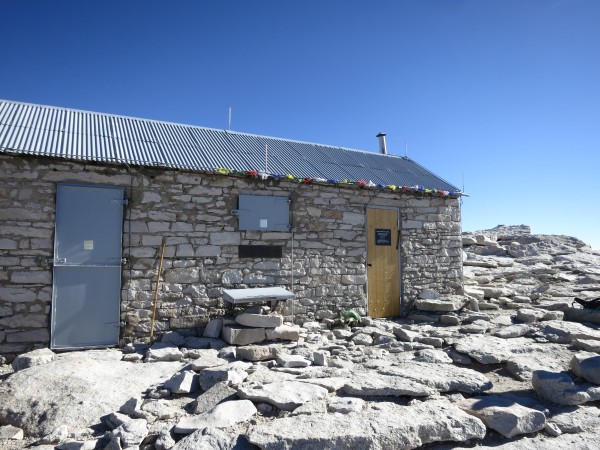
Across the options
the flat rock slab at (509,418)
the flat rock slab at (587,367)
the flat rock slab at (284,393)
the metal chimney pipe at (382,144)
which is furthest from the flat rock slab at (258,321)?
the metal chimney pipe at (382,144)

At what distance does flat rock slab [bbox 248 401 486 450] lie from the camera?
319 centimetres

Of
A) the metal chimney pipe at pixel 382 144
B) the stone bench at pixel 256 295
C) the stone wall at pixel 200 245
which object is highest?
the metal chimney pipe at pixel 382 144

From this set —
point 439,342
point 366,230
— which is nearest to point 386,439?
point 439,342

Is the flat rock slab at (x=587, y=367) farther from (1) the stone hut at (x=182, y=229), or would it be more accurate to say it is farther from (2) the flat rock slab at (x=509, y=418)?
(1) the stone hut at (x=182, y=229)

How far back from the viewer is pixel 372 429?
3346 millimetres

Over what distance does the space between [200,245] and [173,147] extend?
6.60 ft

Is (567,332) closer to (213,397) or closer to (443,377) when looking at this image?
(443,377)

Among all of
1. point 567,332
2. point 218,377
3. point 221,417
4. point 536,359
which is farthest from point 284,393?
point 567,332

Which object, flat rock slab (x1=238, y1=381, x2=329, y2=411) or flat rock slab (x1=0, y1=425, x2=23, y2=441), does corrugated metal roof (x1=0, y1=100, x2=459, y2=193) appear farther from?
flat rock slab (x1=238, y1=381, x2=329, y2=411)

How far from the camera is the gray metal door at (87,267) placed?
6078mm

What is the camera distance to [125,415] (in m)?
3.82

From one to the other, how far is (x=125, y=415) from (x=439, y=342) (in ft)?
14.4

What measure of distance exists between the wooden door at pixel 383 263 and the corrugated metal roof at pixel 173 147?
0.83 m

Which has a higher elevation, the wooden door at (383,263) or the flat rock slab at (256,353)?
the wooden door at (383,263)
